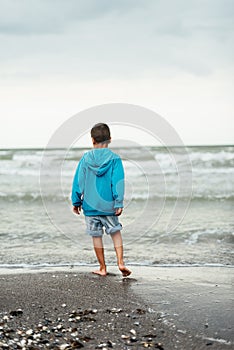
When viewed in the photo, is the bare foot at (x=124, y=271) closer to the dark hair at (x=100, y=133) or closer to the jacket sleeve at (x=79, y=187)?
the jacket sleeve at (x=79, y=187)

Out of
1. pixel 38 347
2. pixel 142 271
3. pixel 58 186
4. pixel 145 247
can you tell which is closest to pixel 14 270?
pixel 142 271

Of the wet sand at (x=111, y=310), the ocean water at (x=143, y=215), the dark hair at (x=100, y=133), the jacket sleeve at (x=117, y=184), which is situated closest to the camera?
the wet sand at (x=111, y=310)

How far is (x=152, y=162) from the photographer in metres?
22.5

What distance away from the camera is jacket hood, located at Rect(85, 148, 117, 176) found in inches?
212

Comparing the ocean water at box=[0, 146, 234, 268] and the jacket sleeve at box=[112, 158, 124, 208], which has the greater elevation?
the jacket sleeve at box=[112, 158, 124, 208]

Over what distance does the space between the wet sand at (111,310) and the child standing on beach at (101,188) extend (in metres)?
0.52

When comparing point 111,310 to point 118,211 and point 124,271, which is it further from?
point 118,211

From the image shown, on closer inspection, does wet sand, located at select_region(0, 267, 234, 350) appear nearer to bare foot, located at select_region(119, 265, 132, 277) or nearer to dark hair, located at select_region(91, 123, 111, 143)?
bare foot, located at select_region(119, 265, 132, 277)

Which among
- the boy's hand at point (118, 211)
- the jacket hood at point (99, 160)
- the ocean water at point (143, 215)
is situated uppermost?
the jacket hood at point (99, 160)

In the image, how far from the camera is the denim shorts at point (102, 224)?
5445mm

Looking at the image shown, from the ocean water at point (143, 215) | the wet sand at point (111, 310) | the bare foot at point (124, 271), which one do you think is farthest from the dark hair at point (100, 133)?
the ocean water at point (143, 215)

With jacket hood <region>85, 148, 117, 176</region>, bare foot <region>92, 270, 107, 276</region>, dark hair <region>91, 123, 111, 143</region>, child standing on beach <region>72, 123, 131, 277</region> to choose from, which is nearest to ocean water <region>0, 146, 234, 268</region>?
bare foot <region>92, 270, 107, 276</region>

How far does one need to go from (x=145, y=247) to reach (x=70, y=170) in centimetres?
1510

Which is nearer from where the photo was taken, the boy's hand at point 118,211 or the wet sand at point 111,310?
the wet sand at point 111,310
